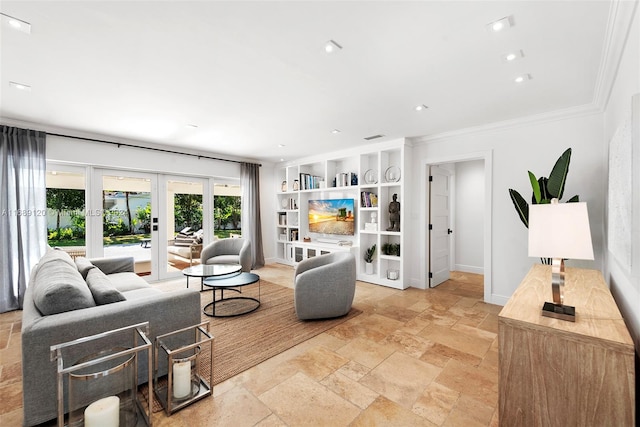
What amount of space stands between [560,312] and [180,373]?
2.21 meters

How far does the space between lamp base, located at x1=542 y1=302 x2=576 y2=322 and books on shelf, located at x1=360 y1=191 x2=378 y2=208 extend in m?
3.51

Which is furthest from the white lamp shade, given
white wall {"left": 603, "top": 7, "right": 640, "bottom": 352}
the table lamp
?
white wall {"left": 603, "top": 7, "right": 640, "bottom": 352}

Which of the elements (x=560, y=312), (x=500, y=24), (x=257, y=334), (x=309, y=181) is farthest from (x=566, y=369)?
(x=309, y=181)

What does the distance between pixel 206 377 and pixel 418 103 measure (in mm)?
3265

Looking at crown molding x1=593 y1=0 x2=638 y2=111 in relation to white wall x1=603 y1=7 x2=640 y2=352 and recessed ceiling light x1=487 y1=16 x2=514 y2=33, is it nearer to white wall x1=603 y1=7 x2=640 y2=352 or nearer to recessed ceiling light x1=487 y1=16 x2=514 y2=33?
white wall x1=603 y1=7 x2=640 y2=352

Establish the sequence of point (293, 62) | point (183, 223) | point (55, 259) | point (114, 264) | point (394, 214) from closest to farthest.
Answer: point (293, 62)
point (55, 259)
point (114, 264)
point (394, 214)
point (183, 223)

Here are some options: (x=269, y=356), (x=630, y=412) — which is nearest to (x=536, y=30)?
(x=630, y=412)

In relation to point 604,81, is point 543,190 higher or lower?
lower

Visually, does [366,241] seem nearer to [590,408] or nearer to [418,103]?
[418,103]

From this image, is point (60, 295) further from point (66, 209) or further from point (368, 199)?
point (368, 199)

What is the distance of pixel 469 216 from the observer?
568cm

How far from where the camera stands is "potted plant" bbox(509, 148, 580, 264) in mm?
2816

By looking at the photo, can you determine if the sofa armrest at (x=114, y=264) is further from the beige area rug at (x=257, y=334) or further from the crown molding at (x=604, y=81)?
the crown molding at (x=604, y=81)

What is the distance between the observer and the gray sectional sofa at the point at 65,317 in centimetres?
158
